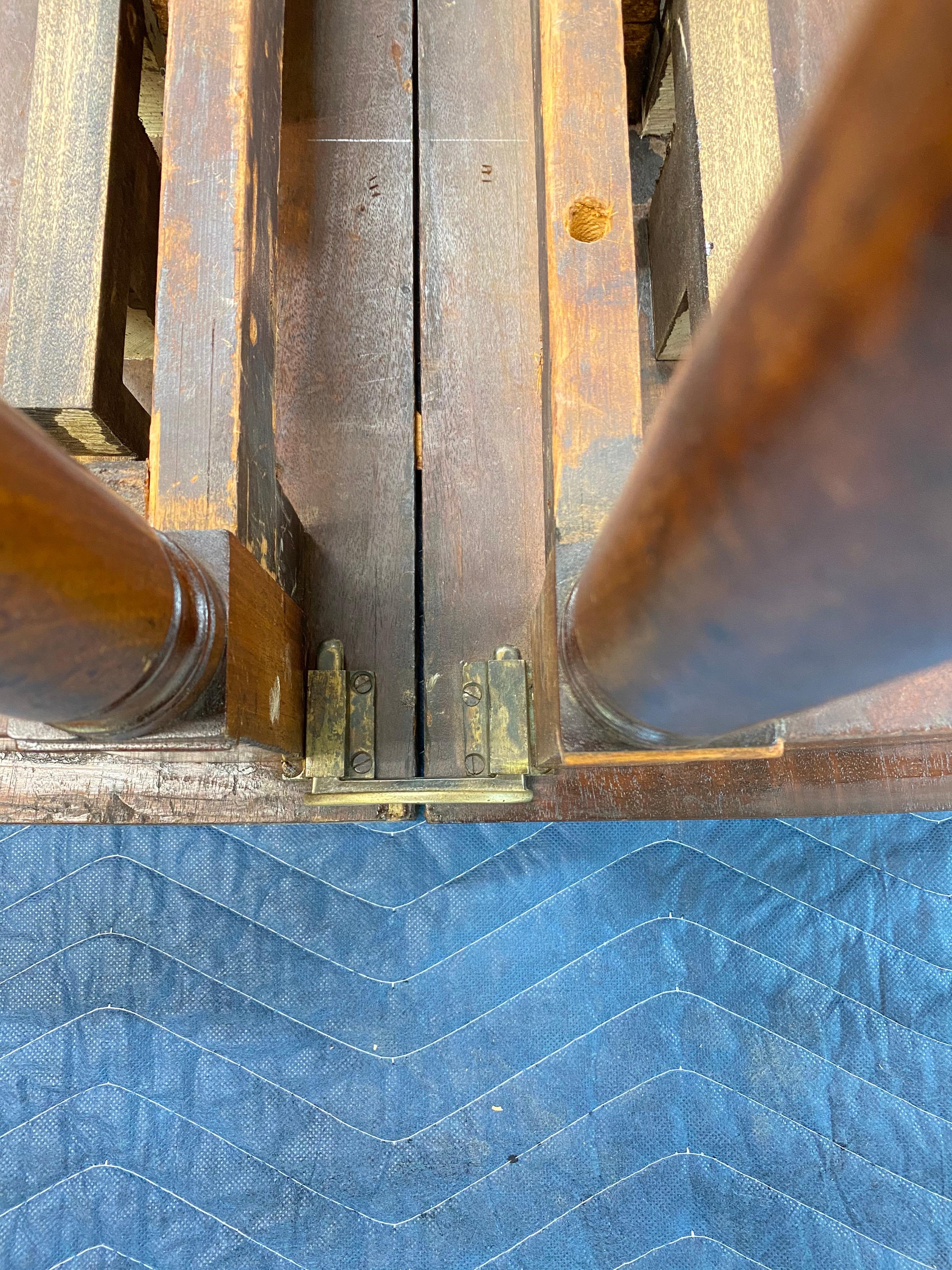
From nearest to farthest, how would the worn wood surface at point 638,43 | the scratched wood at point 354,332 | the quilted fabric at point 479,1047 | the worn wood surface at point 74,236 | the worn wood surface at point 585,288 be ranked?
the worn wood surface at point 585,288 < the worn wood surface at point 74,236 < the scratched wood at point 354,332 < the worn wood surface at point 638,43 < the quilted fabric at point 479,1047

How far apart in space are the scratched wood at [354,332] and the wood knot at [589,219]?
307 mm

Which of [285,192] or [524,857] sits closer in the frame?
[285,192]

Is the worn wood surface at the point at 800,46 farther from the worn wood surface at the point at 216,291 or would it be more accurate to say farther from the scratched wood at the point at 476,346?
the worn wood surface at the point at 216,291

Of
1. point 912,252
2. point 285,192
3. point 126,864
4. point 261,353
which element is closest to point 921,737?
point 912,252

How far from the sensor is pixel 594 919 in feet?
5.89

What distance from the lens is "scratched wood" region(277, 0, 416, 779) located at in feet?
3.54

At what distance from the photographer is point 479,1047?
68.1 inches

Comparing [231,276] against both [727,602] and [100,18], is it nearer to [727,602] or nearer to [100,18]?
[100,18]

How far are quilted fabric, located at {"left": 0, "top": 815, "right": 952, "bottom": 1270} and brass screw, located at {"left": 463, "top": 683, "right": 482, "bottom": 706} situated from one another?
90cm

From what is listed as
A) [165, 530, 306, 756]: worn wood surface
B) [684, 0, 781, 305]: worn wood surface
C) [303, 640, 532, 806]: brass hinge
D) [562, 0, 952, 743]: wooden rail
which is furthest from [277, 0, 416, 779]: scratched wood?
[562, 0, 952, 743]: wooden rail

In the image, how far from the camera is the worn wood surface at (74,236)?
3.16ft

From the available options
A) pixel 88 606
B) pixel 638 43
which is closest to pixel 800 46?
pixel 638 43

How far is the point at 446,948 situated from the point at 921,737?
124cm

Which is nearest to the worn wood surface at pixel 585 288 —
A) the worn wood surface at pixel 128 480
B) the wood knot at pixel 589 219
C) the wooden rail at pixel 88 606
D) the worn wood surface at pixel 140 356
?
the wood knot at pixel 589 219
